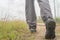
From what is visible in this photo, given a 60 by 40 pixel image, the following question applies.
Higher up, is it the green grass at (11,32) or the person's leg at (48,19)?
the person's leg at (48,19)

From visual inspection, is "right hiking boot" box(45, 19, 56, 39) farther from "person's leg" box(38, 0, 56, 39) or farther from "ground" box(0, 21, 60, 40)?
"ground" box(0, 21, 60, 40)

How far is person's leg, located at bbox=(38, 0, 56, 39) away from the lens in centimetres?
193

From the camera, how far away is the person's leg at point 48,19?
6.32 ft

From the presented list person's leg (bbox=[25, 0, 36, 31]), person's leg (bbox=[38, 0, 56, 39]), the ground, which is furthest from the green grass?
person's leg (bbox=[38, 0, 56, 39])

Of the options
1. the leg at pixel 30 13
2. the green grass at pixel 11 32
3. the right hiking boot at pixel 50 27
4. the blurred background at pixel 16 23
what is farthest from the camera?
the leg at pixel 30 13

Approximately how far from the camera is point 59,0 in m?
3.54

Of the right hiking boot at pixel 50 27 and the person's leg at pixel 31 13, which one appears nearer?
the right hiking boot at pixel 50 27

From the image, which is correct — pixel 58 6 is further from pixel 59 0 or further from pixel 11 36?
pixel 11 36

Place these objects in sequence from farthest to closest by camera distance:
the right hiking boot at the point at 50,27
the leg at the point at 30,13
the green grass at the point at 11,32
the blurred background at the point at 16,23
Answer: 1. the leg at the point at 30,13
2. the blurred background at the point at 16,23
3. the green grass at the point at 11,32
4. the right hiking boot at the point at 50,27

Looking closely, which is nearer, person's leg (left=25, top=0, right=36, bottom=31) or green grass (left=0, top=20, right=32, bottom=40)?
green grass (left=0, top=20, right=32, bottom=40)

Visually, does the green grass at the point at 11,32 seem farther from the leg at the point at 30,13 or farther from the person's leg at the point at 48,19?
the person's leg at the point at 48,19

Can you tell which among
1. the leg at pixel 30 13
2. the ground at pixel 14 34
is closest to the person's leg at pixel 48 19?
the ground at pixel 14 34

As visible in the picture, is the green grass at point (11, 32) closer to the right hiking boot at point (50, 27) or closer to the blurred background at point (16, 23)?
the blurred background at point (16, 23)

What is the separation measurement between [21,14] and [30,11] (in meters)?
1.17
